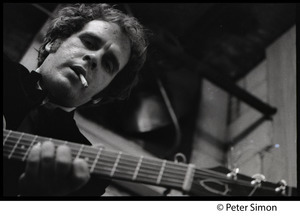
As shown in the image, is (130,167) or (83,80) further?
(83,80)

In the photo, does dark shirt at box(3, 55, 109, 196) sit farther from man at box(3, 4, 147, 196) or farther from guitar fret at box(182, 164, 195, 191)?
guitar fret at box(182, 164, 195, 191)

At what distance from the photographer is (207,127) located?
1.65 m

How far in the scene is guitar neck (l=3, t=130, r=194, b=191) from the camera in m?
0.78

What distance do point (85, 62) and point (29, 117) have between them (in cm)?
17

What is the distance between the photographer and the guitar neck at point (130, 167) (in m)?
0.78

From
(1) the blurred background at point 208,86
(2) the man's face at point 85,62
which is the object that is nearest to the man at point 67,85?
(2) the man's face at point 85,62

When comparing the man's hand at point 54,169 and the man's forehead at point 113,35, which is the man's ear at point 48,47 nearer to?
the man's forehead at point 113,35

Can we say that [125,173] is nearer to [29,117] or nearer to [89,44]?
[29,117]

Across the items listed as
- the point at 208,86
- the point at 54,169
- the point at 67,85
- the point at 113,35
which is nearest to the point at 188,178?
the point at 54,169

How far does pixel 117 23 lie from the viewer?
3.69ft

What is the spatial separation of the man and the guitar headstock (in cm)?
19

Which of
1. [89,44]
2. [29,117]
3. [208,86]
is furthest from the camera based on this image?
[208,86]

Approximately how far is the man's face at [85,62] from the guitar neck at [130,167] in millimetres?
169
